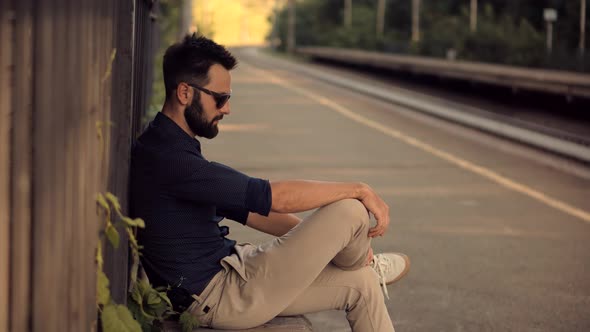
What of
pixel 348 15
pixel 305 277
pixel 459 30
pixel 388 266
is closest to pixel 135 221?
pixel 305 277

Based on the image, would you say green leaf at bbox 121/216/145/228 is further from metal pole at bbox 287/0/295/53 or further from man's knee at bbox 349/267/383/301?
metal pole at bbox 287/0/295/53

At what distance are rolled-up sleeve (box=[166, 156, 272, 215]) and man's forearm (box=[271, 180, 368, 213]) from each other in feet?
0.47

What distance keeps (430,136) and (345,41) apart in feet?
260

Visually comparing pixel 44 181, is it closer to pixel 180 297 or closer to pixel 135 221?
pixel 135 221

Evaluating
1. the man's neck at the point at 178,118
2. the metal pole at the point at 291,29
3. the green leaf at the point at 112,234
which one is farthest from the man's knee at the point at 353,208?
the metal pole at the point at 291,29

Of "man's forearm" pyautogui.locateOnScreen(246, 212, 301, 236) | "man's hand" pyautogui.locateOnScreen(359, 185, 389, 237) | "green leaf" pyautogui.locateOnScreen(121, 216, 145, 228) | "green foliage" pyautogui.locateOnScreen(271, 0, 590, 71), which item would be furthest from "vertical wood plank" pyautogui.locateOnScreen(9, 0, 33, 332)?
"green foliage" pyautogui.locateOnScreen(271, 0, 590, 71)

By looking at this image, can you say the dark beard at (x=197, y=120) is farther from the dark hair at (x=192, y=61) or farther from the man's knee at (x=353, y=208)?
the man's knee at (x=353, y=208)

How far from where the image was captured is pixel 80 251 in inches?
129

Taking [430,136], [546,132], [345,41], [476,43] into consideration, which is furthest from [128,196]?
[345,41]

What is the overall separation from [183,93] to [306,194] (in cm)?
63

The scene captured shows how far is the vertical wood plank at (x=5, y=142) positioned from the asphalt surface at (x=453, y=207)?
3.33m

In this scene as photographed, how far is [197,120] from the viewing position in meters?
4.74

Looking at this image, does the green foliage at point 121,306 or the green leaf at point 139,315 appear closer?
the green foliage at point 121,306

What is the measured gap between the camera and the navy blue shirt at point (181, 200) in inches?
178
